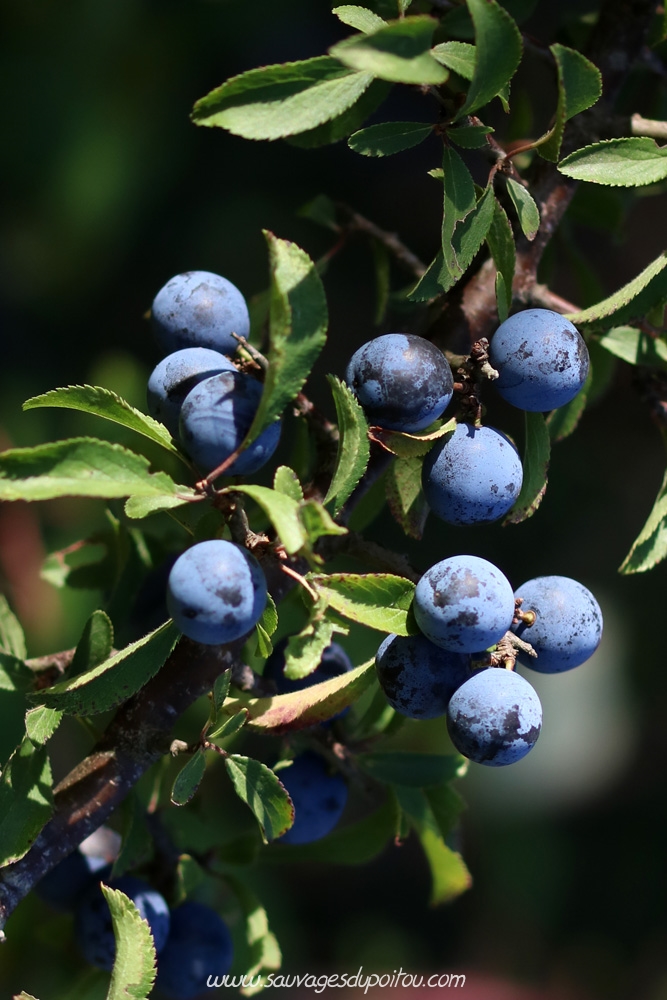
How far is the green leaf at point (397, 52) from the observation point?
0.55 m

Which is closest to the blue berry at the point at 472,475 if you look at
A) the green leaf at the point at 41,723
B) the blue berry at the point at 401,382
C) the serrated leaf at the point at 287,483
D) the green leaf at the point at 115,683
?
the blue berry at the point at 401,382

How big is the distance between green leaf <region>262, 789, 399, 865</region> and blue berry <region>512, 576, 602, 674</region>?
0.36 m

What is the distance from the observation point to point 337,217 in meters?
1.13

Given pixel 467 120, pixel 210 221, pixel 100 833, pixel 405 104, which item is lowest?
pixel 100 833

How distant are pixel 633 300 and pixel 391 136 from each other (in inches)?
9.9

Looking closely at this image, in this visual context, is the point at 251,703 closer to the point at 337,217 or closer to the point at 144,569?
the point at 144,569

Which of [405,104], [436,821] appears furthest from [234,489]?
[405,104]

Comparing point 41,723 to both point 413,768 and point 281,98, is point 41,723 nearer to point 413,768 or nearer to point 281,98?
point 413,768

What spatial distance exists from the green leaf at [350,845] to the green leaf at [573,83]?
0.74m

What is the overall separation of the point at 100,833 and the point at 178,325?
0.64 meters

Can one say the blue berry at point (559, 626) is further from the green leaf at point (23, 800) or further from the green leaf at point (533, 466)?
the green leaf at point (23, 800)

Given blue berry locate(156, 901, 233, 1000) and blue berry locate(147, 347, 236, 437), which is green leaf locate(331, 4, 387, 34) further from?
blue berry locate(156, 901, 233, 1000)

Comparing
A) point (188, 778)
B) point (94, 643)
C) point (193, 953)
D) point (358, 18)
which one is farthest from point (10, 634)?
point (358, 18)

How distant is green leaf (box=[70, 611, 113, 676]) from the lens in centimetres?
78
